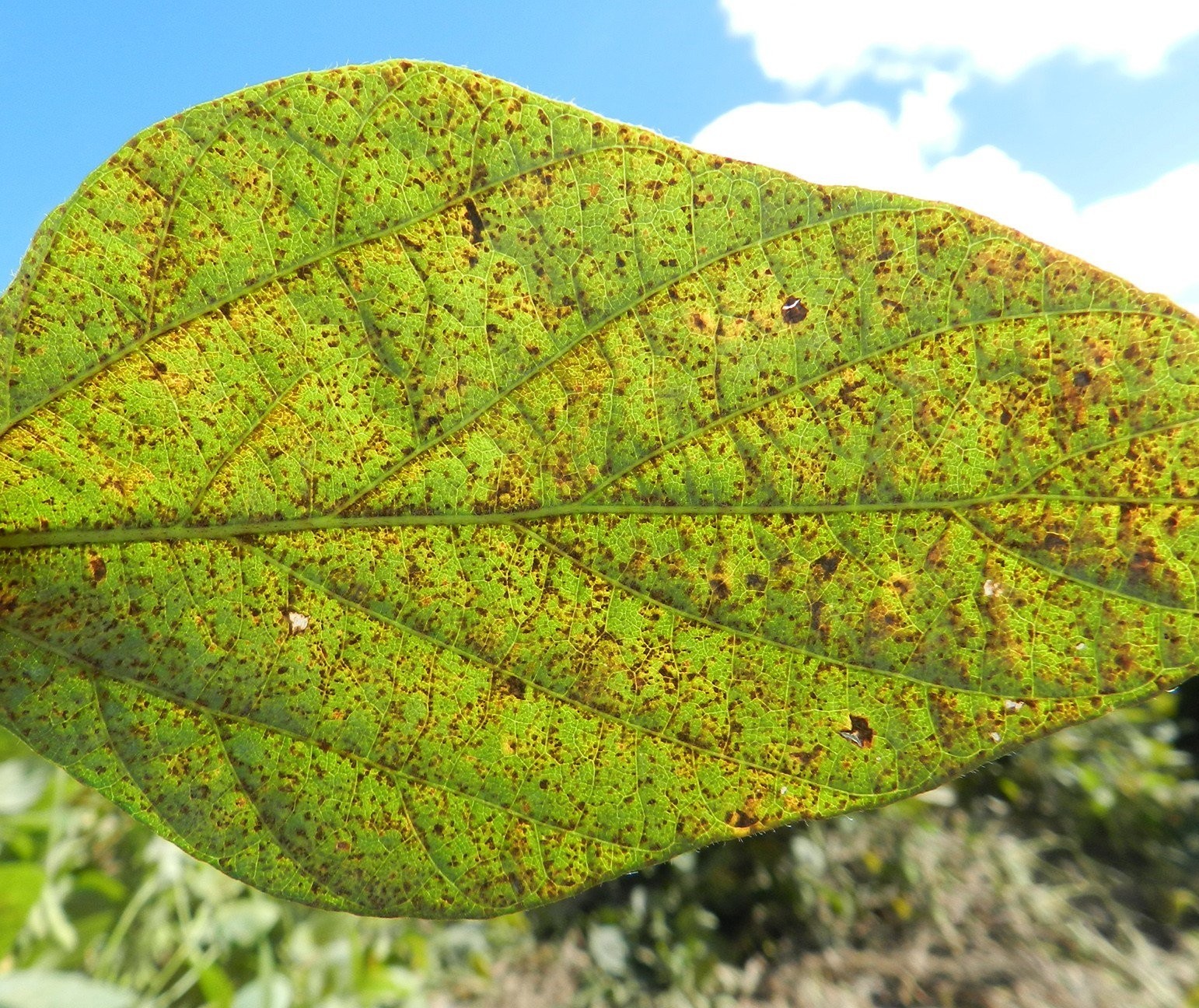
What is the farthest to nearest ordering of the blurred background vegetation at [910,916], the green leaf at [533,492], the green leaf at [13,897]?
the blurred background vegetation at [910,916]
the green leaf at [13,897]
the green leaf at [533,492]

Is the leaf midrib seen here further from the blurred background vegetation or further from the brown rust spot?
the blurred background vegetation

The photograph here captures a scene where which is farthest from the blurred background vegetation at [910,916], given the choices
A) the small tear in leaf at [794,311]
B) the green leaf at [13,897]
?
the small tear in leaf at [794,311]

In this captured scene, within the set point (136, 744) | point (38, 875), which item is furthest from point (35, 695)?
point (38, 875)

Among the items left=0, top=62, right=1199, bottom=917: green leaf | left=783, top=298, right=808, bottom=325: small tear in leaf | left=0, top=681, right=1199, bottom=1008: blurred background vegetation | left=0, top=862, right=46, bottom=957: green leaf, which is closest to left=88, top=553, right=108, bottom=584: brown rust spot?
left=0, top=62, right=1199, bottom=917: green leaf

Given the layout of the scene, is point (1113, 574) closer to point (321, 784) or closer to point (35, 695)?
point (321, 784)

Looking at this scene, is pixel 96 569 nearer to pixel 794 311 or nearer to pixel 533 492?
pixel 533 492

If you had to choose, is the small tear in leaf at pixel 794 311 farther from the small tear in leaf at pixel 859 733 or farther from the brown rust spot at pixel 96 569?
the brown rust spot at pixel 96 569

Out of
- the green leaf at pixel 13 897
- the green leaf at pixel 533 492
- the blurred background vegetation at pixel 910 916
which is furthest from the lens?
the blurred background vegetation at pixel 910 916
